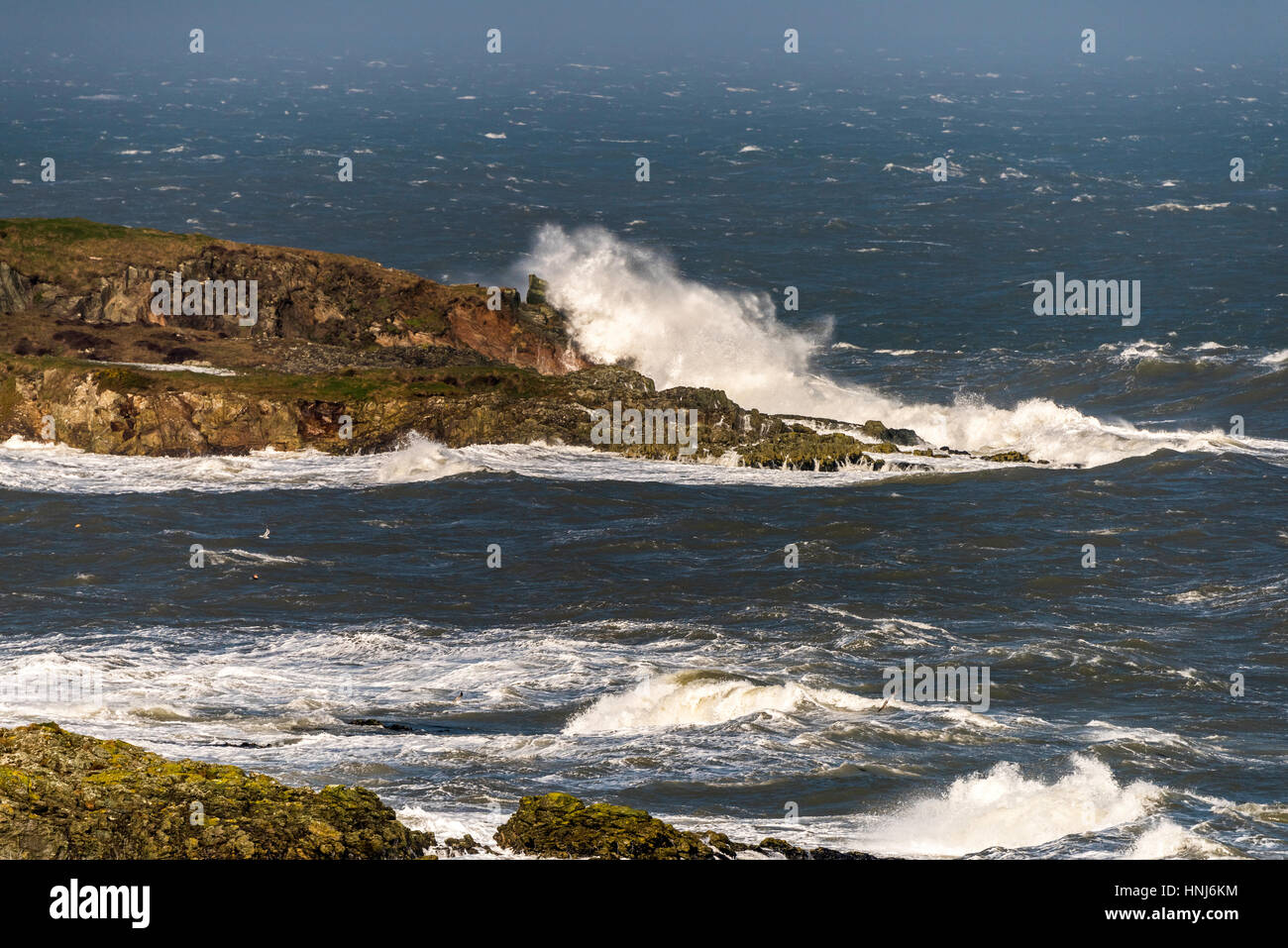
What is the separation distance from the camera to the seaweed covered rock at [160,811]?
61.7 feet

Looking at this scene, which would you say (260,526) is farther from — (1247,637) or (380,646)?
(1247,637)

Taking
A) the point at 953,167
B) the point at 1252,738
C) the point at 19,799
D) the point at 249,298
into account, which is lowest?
the point at 1252,738

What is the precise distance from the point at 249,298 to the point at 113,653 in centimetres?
3083

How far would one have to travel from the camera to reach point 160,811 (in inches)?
773

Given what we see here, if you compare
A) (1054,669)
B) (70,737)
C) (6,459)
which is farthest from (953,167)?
(70,737)

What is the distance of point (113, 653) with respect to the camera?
34.2 metres

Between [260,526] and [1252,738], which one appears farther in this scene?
[260,526]
